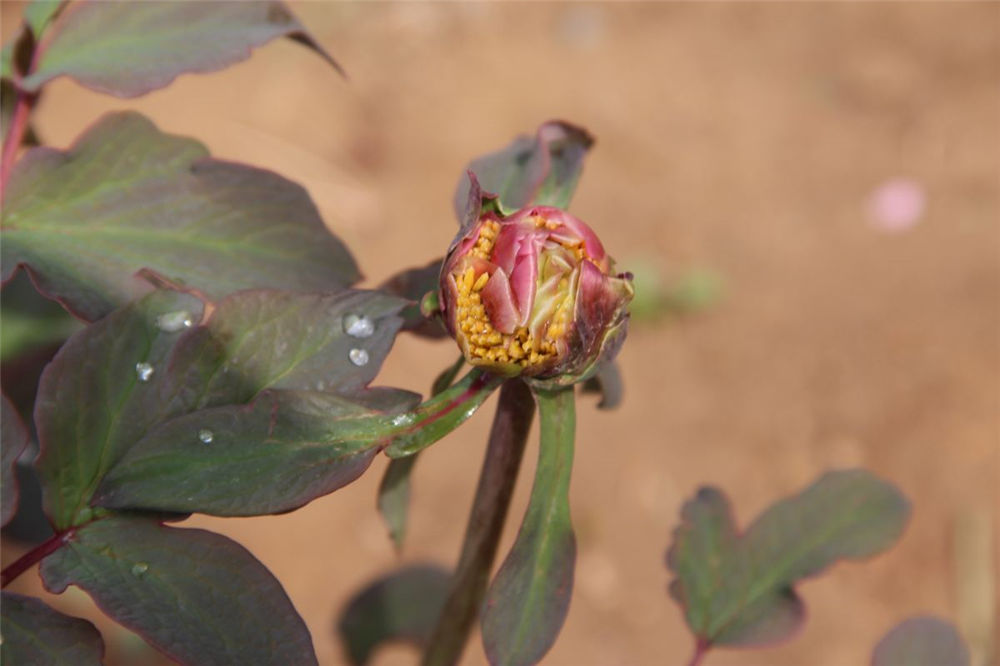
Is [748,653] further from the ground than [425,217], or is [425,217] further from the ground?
[425,217]

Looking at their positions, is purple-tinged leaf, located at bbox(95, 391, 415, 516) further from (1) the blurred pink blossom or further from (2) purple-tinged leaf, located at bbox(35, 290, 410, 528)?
(1) the blurred pink blossom

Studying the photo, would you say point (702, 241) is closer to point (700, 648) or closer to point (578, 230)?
point (700, 648)

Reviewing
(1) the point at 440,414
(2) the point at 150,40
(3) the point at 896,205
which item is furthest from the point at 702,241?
(1) the point at 440,414

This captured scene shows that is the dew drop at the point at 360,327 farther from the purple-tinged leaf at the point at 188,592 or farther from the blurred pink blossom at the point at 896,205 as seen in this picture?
the blurred pink blossom at the point at 896,205

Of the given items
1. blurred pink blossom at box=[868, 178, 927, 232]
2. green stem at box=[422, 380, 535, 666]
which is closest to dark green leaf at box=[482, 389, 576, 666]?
green stem at box=[422, 380, 535, 666]

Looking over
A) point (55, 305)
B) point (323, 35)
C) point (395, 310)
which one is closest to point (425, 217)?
point (323, 35)

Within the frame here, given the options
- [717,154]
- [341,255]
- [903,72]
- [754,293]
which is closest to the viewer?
[341,255]

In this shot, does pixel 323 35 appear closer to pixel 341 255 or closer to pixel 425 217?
pixel 425 217
